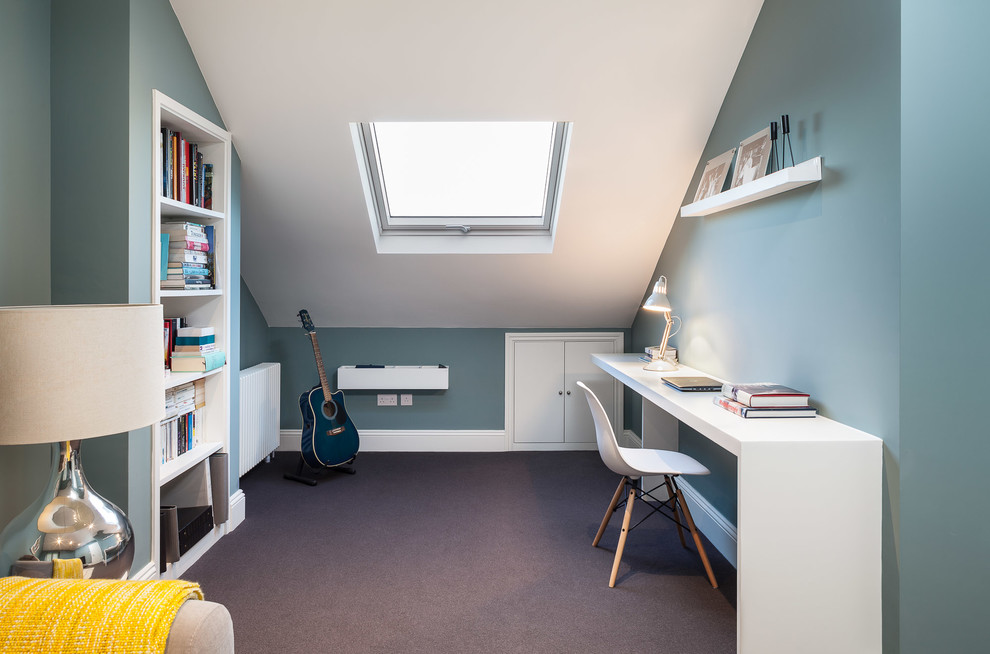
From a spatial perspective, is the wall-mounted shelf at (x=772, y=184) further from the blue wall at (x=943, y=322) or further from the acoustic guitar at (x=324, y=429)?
the acoustic guitar at (x=324, y=429)

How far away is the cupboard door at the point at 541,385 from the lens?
14.2ft

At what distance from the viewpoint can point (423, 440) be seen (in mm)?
4320

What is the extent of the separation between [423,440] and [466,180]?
1.88 metres

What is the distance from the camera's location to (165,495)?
2.69 metres

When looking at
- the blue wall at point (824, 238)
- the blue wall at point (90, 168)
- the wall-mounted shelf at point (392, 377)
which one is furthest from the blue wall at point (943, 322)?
the wall-mounted shelf at point (392, 377)

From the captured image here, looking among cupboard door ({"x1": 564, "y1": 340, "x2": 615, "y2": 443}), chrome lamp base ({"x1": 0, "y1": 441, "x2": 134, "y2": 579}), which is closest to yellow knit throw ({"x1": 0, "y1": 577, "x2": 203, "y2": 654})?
chrome lamp base ({"x1": 0, "y1": 441, "x2": 134, "y2": 579})

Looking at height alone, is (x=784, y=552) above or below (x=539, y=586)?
above

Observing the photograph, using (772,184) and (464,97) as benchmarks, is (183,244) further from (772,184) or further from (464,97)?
(772,184)

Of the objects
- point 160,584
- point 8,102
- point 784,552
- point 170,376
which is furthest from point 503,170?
point 160,584

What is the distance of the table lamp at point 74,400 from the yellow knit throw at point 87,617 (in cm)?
30

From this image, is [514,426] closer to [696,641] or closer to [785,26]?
[696,641]

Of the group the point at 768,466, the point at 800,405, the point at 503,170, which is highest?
the point at 503,170

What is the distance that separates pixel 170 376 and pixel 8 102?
3.58 ft

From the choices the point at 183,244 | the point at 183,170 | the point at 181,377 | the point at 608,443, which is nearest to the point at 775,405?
the point at 608,443
